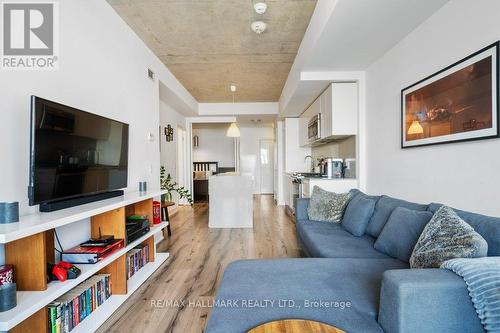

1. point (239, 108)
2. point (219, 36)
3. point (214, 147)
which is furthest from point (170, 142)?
point (214, 147)

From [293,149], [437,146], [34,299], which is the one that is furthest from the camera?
[293,149]

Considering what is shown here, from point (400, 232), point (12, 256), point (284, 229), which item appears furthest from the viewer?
point (284, 229)

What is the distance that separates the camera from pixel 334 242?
220 cm

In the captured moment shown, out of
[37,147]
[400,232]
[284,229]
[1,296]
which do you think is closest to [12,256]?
[1,296]

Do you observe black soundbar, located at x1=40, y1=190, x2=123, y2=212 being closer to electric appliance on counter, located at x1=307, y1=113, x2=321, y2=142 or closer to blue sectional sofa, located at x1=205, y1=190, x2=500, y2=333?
blue sectional sofa, located at x1=205, y1=190, x2=500, y2=333

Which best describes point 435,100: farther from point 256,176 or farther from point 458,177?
point 256,176

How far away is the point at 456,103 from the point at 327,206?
1.56 meters

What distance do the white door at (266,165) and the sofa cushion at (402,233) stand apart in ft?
22.8

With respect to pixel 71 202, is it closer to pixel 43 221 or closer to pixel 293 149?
pixel 43 221

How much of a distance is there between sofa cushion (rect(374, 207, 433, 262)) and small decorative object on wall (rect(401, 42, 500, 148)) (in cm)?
65

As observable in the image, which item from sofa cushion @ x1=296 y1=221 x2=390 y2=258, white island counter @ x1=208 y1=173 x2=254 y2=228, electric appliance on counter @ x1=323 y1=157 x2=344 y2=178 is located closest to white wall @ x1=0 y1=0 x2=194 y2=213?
white island counter @ x1=208 y1=173 x2=254 y2=228

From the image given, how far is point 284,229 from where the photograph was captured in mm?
4230

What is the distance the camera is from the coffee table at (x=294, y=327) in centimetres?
98

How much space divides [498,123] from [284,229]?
3.16 metres
